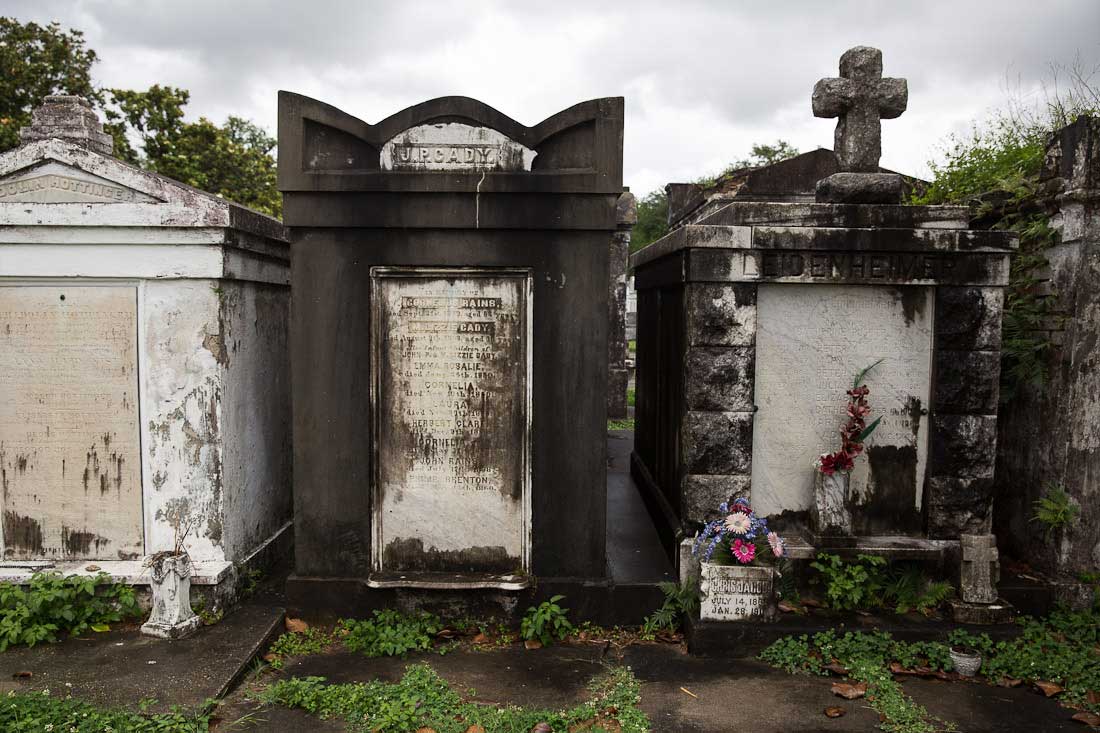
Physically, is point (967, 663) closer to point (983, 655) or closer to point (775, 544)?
point (983, 655)

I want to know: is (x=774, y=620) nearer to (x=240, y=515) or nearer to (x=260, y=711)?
(x=260, y=711)

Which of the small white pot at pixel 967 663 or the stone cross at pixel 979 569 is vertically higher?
the stone cross at pixel 979 569

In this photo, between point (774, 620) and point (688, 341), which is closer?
point (774, 620)

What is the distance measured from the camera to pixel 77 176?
4.46 metres

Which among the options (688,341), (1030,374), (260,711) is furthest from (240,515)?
(1030,374)

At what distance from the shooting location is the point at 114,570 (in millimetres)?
4488

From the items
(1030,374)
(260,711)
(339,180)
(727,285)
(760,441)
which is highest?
(339,180)

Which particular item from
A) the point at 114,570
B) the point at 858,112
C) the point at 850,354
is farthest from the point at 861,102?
the point at 114,570

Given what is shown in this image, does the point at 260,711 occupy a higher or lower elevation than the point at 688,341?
lower

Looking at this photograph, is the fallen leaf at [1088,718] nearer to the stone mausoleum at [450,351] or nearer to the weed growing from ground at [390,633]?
the stone mausoleum at [450,351]

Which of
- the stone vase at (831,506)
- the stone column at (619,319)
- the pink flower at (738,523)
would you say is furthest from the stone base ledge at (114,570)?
the stone column at (619,319)

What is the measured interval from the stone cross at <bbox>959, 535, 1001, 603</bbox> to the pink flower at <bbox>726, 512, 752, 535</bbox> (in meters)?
1.28

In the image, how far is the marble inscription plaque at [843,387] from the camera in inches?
178

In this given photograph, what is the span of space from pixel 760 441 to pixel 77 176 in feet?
14.5
